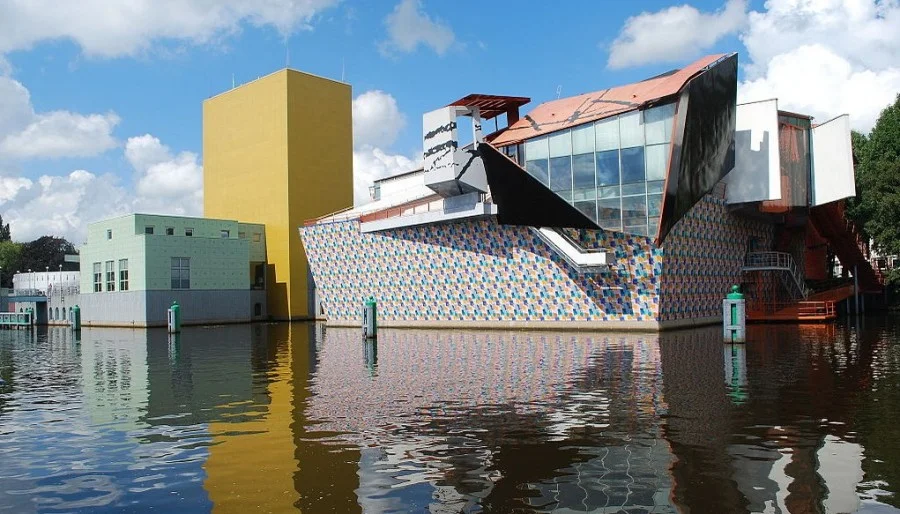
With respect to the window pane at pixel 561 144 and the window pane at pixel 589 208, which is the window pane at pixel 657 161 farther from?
the window pane at pixel 561 144

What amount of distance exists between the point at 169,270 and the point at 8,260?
54.5 meters

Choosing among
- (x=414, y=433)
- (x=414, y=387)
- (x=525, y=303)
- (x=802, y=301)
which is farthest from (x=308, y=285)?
(x=414, y=433)

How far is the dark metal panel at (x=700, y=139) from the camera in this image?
28125 mm

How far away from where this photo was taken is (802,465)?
7.53 meters

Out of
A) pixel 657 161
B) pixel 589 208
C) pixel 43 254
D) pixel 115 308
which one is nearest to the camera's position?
pixel 657 161

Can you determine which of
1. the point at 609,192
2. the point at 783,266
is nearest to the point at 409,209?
the point at 609,192

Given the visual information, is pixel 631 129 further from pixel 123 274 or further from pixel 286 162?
pixel 123 274

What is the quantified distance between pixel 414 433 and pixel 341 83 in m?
57.7

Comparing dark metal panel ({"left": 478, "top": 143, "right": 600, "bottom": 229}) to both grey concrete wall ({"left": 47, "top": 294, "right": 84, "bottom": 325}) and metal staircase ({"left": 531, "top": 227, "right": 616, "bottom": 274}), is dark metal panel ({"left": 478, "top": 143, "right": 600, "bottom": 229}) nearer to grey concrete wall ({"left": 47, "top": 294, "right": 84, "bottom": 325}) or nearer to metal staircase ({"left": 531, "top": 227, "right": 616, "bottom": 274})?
metal staircase ({"left": 531, "top": 227, "right": 616, "bottom": 274})

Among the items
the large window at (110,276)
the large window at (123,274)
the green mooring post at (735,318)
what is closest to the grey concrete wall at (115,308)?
the large window at (123,274)

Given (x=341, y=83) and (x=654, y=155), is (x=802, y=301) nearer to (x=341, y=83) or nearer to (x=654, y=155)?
(x=654, y=155)

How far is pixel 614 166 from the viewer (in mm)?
29656

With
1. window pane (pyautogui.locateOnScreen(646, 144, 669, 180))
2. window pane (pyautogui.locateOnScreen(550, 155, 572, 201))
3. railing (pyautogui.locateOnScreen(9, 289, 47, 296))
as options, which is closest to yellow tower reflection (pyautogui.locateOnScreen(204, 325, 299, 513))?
window pane (pyautogui.locateOnScreen(646, 144, 669, 180))

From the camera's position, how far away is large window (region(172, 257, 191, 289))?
184 ft
